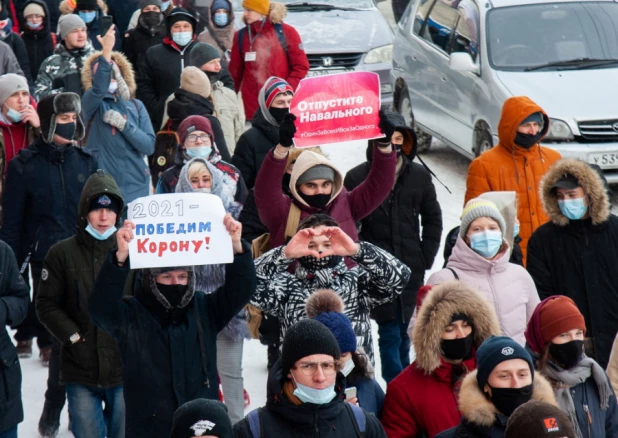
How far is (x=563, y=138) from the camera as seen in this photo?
11609 mm

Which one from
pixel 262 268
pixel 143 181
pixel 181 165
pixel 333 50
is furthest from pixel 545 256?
pixel 333 50

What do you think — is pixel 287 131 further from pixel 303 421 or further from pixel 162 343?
pixel 303 421

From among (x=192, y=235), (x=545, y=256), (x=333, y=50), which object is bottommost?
(x=333, y=50)

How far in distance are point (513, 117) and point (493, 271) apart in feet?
6.18

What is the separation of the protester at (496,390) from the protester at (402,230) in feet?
9.08

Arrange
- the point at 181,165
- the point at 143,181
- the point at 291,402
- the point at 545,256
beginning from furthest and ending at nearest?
the point at 143,181 → the point at 181,165 → the point at 545,256 → the point at 291,402

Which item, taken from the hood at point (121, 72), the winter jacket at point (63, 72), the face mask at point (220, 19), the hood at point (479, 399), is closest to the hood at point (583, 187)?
the hood at point (479, 399)

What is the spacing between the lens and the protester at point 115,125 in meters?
10.1

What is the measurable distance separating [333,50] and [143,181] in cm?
519

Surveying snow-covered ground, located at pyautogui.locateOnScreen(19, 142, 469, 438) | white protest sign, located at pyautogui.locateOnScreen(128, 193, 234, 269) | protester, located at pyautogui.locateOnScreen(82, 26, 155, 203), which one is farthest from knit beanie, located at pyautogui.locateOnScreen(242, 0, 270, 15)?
white protest sign, located at pyautogui.locateOnScreen(128, 193, 234, 269)

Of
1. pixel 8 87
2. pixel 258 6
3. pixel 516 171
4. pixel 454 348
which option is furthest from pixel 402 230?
pixel 258 6

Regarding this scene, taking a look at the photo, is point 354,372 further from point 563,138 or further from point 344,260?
point 563,138

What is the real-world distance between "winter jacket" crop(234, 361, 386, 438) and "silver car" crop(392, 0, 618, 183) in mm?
6513

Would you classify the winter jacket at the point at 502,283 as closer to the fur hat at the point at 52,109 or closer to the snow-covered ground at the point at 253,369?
the snow-covered ground at the point at 253,369
